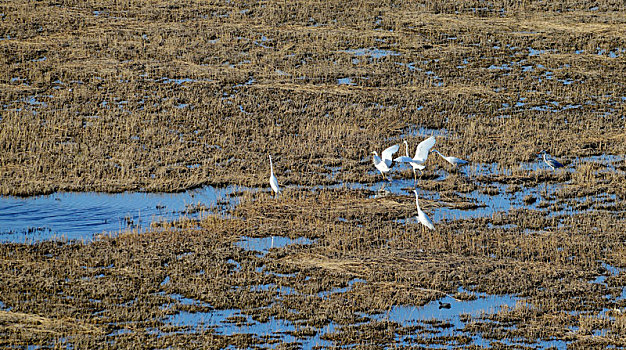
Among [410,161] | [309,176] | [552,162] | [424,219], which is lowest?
[309,176]

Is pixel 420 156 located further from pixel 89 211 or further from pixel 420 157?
pixel 89 211

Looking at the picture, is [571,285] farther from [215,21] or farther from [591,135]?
[215,21]

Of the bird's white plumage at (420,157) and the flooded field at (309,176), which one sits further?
the bird's white plumage at (420,157)

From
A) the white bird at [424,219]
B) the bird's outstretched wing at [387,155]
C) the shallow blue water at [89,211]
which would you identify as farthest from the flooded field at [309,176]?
the bird's outstretched wing at [387,155]

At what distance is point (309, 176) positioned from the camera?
741 inches

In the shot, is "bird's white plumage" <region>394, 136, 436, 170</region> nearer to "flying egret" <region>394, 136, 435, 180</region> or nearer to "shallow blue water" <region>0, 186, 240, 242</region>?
"flying egret" <region>394, 136, 435, 180</region>

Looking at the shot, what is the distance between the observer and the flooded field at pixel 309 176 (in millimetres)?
12031

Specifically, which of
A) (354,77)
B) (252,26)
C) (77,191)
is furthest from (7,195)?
(252,26)

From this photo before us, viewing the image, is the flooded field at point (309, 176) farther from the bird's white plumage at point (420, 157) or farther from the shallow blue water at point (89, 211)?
the bird's white plumage at point (420, 157)

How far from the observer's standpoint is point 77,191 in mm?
18000

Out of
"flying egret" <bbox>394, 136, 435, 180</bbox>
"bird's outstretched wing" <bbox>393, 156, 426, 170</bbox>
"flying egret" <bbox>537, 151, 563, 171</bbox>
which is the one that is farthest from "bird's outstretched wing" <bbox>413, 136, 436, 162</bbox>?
"flying egret" <bbox>537, 151, 563, 171</bbox>

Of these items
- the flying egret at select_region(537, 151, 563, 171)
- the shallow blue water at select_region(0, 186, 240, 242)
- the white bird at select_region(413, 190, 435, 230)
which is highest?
the white bird at select_region(413, 190, 435, 230)

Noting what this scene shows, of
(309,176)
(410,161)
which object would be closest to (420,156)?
(410,161)

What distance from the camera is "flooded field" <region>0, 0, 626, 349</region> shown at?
12031 millimetres
